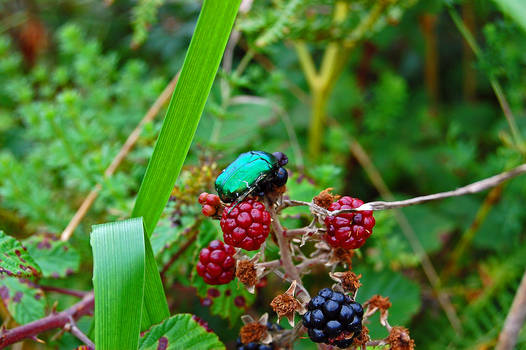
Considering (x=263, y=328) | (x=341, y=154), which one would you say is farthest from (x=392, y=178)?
(x=263, y=328)

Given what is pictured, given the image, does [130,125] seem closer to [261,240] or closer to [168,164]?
[168,164]

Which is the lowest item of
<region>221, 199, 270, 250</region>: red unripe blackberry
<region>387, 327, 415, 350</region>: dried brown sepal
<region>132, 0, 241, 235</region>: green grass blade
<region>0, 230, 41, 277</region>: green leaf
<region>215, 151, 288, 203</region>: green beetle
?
<region>387, 327, 415, 350</region>: dried brown sepal

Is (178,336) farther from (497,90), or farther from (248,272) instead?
(497,90)

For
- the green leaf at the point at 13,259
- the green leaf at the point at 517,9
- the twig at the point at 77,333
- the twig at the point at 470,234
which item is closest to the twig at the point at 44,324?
the twig at the point at 77,333

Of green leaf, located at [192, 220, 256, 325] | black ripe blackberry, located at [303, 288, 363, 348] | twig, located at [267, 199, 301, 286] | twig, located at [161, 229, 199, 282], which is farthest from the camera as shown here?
twig, located at [161, 229, 199, 282]

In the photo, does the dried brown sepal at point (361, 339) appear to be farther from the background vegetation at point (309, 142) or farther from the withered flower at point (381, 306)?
the background vegetation at point (309, 142)

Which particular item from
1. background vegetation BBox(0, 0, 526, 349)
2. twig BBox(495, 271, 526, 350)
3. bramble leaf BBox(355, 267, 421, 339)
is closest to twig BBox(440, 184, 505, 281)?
background vegetation BBox(0, 0, 526, 349)

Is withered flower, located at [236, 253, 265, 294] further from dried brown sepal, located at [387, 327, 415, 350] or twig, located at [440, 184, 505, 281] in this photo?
twig, located at [440, 184, 505, 281]
